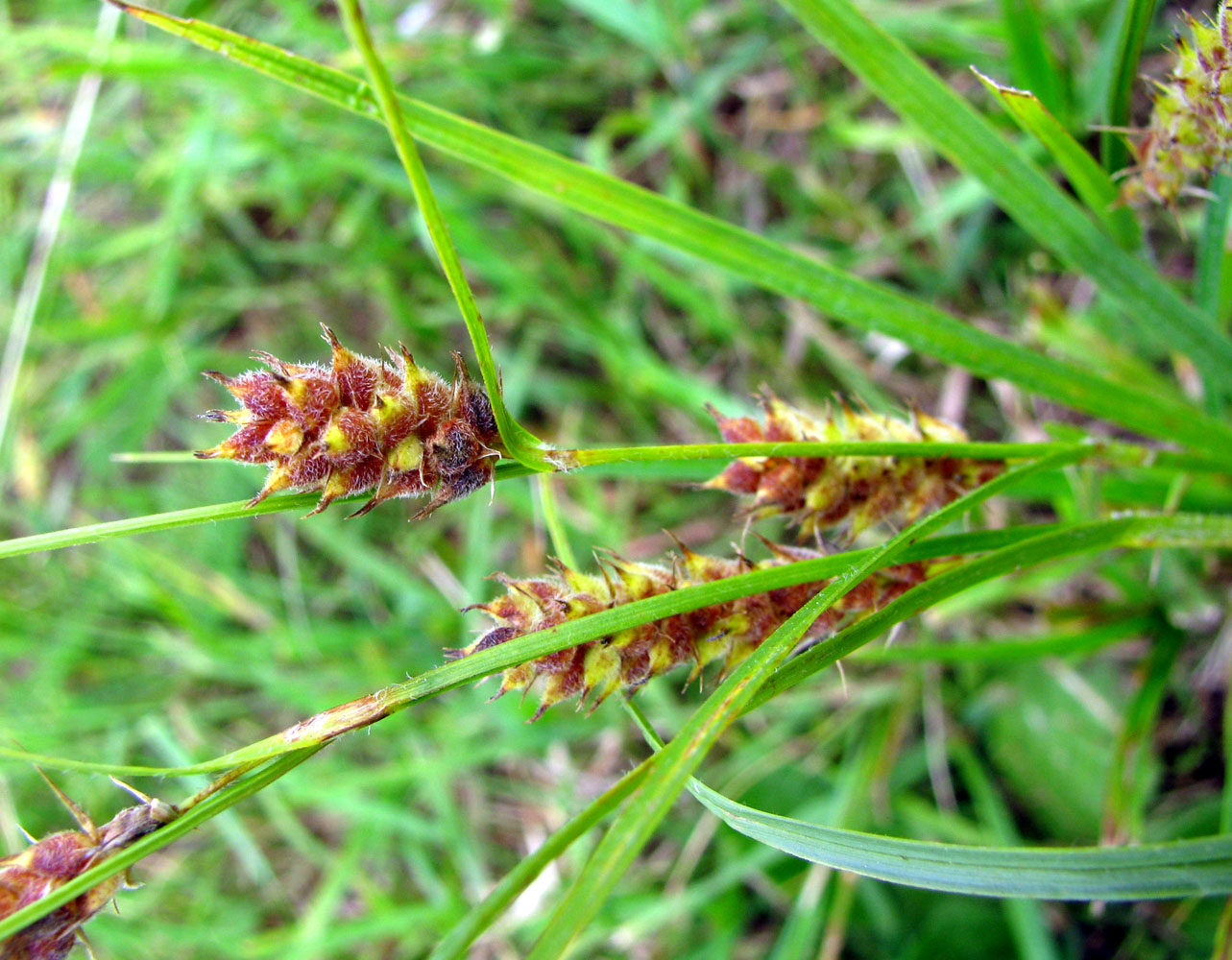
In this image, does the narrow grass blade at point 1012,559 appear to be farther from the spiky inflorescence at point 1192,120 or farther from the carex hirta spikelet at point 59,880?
the carex hirta spikelet at point 59,880

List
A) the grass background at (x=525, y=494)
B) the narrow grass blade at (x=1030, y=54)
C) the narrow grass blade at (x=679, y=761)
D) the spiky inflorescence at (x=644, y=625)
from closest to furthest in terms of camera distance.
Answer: the narrow grass blade at (x=679, y=761), the spiky inflorescence at (x=644, y=625), the narrow grass blade at (x=1030, y=54), the grass background at (x=525, y=494)

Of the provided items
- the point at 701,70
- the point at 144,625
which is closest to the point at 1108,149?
the point at 701,70

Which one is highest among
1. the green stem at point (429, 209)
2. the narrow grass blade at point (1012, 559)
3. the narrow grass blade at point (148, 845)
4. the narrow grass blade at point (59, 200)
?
the narrow grass blade at point (59, 200)

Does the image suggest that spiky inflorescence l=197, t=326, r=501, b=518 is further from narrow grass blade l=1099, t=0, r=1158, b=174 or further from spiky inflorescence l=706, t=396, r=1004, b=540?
narrow grass blade l=1099, t=0, r=1158, b=174

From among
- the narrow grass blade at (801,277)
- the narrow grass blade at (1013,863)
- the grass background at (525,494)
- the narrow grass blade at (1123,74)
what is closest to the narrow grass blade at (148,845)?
the narrow grass blade at (1013,863)

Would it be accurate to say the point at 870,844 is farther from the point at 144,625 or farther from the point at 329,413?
the point at 144,625

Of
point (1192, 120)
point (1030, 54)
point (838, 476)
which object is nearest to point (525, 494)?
point (838, 476)

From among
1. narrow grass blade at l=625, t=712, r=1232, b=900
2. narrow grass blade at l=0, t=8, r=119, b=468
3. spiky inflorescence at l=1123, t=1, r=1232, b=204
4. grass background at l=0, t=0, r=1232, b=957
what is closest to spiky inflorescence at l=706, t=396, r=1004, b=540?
narrow grass blade at l=625, t=712, r=1232, b=900
